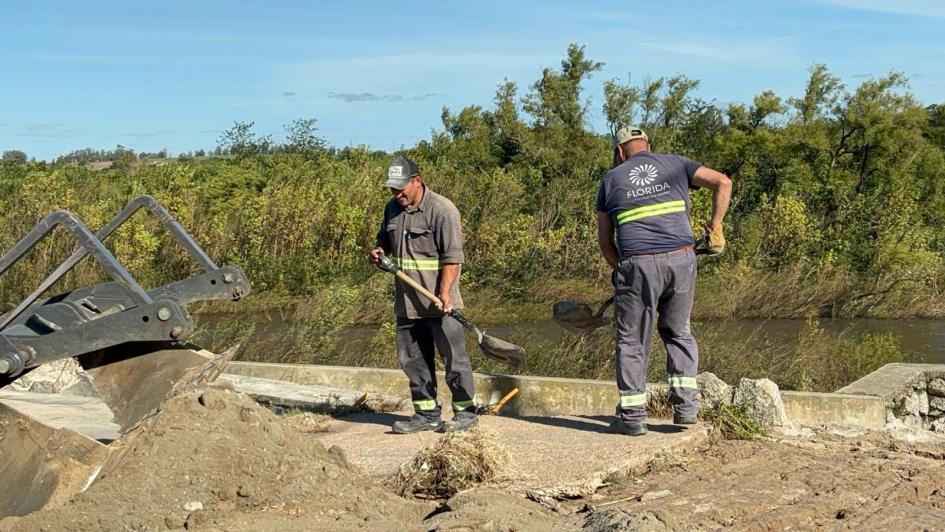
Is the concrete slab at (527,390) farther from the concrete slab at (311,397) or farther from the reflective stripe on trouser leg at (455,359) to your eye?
the reflective stripe on trouser leg at (455,359)

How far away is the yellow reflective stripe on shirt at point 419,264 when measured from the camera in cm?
748

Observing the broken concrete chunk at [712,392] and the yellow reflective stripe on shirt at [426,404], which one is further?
the yellow reflective stripe on shirt at [426,404]

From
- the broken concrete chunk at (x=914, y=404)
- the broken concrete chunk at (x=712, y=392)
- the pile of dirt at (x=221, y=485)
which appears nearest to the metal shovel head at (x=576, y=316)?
the broken concrete chunk at (x=712, y=392)

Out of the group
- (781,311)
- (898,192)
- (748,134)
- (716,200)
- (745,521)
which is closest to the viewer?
(745,521)

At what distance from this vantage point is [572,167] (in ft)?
90.4

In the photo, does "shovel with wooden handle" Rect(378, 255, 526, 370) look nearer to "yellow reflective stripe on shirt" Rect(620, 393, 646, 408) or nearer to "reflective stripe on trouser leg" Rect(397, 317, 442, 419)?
"reflective stripe on trouser leg" Rect(397, 317, 442, 419)

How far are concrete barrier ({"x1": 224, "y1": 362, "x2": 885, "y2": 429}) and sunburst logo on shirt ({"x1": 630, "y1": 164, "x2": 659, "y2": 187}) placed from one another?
174 centimetres

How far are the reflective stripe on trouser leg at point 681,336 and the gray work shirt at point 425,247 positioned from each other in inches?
56.2

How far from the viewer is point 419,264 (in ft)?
24.5

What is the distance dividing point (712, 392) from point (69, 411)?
524 centimetres

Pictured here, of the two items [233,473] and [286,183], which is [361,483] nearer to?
[233,473]

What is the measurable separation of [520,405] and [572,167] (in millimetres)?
19320

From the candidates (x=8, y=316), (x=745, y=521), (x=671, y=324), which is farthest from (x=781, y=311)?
(x=8, y=316)

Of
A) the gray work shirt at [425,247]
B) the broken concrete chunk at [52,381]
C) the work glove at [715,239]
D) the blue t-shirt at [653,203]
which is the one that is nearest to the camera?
the blue t-shirt at [653,203]
